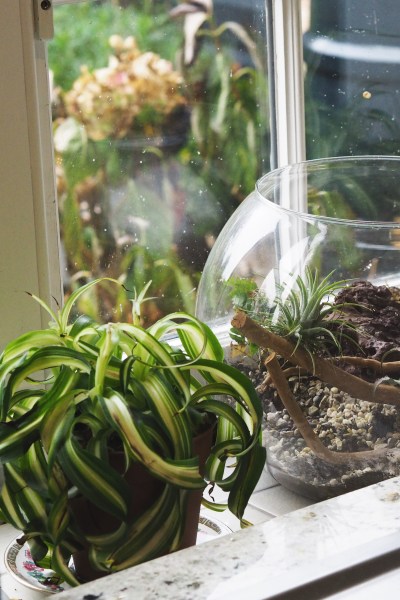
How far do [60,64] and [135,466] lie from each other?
58 centimetres

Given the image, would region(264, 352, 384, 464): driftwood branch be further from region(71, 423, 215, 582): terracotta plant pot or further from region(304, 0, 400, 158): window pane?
region(304, 0, 400, 158): window pane

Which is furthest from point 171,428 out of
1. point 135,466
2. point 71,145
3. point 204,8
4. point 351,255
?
point 204,8

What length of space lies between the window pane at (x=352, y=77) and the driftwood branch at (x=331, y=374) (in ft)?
1.89

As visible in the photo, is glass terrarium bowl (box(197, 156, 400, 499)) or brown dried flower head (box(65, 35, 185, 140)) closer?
glass terrarium bowl (box(197, 156, 400, 499))

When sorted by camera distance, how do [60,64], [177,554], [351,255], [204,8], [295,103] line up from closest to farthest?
[177,554] < [351,255] < [60,64] < [204,8] < [295,103]

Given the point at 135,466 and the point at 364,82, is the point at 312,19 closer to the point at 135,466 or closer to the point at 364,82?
the point at 364,82

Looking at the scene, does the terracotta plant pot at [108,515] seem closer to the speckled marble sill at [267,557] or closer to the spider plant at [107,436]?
the spider plant at [107,436]

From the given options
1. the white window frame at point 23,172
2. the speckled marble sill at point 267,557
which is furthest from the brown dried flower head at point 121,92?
the speckled marble sill at point 267,557

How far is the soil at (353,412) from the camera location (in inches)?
36.3

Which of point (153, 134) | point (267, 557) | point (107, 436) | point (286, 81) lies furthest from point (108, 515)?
point (286, 81)

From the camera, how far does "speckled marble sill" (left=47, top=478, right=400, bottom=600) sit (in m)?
0.61

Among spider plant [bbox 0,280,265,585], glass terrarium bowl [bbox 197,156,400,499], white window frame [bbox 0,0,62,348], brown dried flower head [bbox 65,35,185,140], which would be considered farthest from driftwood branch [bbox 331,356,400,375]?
brown dried flower head [bbox 65,35,185,140]

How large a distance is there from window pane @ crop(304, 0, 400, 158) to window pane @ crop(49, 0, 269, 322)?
0.10 meters

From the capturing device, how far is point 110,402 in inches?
30.8
